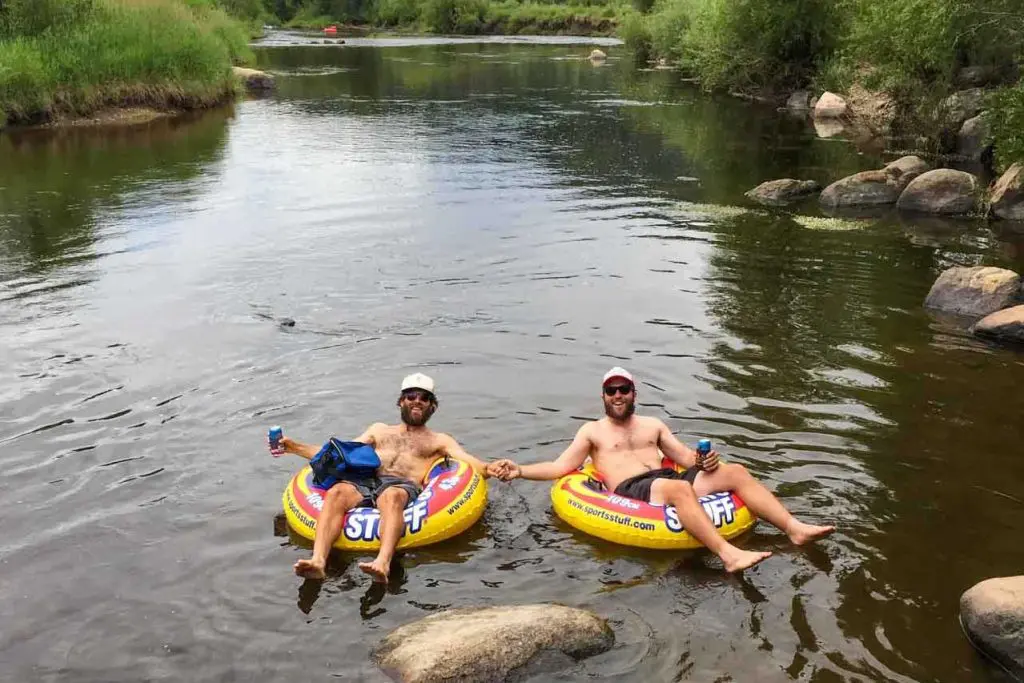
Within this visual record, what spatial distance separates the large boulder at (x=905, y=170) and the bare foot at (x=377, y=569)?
1783 centimetres

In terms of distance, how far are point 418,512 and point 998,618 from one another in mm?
4150

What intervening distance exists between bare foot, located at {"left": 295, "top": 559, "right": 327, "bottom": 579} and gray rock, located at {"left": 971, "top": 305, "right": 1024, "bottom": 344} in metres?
9.18

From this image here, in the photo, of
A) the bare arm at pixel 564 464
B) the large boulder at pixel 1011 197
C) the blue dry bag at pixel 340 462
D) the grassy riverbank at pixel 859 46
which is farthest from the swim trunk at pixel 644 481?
the large boulder at pixel 1011 197

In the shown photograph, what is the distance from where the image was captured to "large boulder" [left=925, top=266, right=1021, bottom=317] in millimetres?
13133

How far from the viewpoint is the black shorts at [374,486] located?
25.7 feet

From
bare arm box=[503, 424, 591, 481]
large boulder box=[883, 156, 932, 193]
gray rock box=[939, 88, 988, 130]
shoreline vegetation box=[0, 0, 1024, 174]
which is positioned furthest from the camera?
gray rock box=[939, 88, 988, 130]

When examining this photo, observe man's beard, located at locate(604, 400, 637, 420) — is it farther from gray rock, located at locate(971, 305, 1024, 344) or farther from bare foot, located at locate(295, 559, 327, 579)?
gray rock, located at locate(971, 305, 1024, 344)

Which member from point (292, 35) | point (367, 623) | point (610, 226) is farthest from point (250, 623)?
point (292, 35)

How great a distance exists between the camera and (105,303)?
1399 centimetres

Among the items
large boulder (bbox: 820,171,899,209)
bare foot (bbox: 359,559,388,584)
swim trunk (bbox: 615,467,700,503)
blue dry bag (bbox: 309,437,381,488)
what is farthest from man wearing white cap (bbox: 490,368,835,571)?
large boulder (bbox: 820,171,899,209)

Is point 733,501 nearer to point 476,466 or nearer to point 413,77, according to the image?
Result: point 476,466

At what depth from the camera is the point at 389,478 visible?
8.14 meters

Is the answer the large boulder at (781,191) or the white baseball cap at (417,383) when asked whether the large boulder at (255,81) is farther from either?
the white baseball cap at (417,383)

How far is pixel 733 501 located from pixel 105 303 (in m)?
10.1
